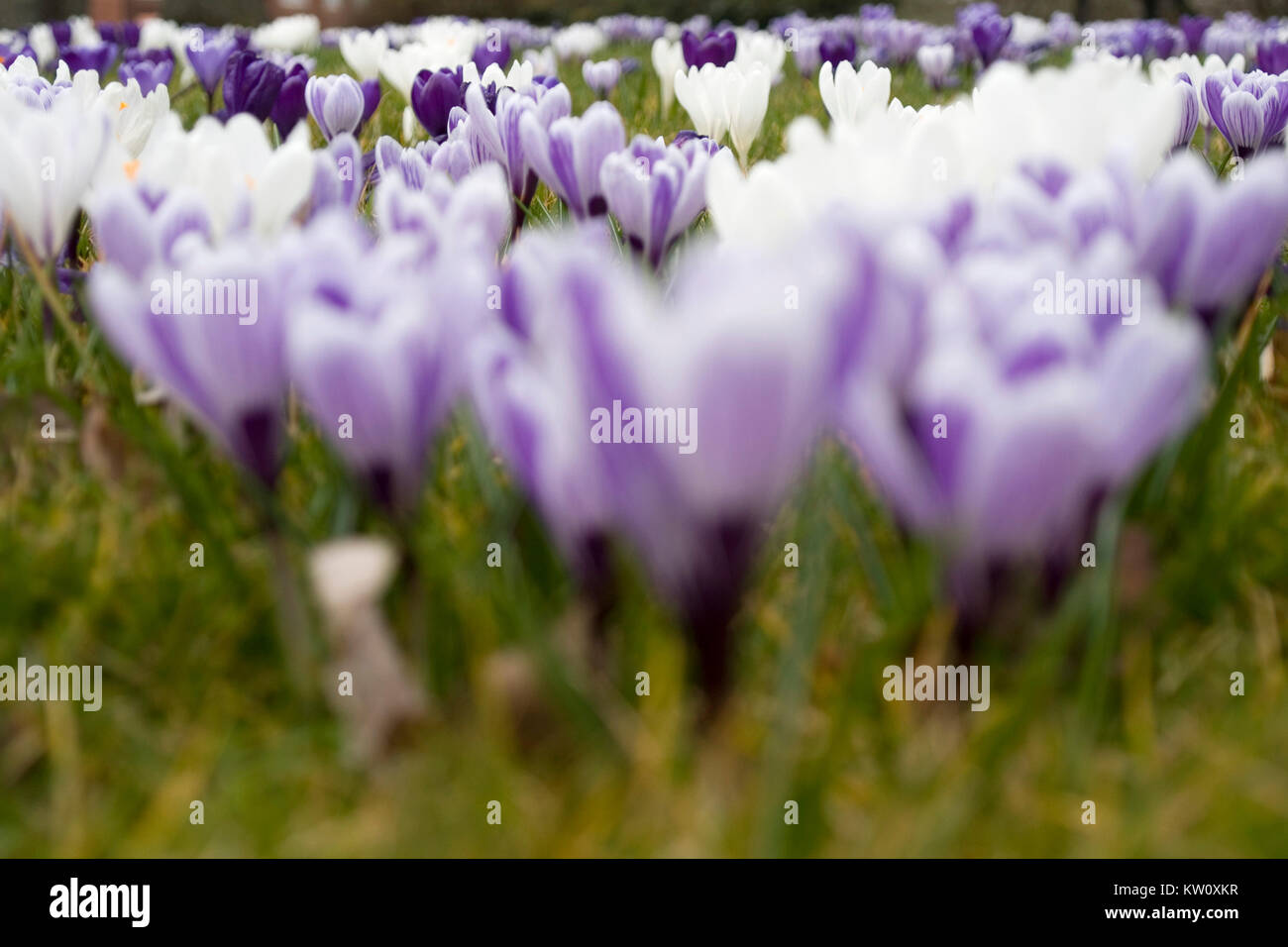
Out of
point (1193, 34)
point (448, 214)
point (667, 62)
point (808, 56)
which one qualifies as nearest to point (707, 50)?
point (667, 62)

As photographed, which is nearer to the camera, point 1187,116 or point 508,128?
point 508,128

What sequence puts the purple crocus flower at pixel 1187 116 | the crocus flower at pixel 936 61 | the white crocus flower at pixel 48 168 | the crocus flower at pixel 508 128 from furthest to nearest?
the crocus flower at pixel 936 61 < the purple crocus flower at pixel 1187 116 < the crocus flower at pixel 508 128 < the white crocus flower at pixel 48 168

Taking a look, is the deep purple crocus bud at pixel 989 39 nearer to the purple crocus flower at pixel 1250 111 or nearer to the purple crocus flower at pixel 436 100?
the purple crocus flower at pixel 1250 111

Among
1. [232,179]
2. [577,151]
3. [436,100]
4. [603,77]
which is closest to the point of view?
[232,179]

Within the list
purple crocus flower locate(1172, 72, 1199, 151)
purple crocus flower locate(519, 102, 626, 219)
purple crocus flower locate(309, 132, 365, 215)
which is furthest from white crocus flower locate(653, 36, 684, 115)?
purple crocus flower locate(309, 132, 365, 215)

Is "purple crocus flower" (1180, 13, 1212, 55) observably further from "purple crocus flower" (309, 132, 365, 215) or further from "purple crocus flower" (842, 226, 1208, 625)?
"purple crocus flower" (842, 226, 1208, 625)

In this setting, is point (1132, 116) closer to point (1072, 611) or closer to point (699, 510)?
point (1072, 611)

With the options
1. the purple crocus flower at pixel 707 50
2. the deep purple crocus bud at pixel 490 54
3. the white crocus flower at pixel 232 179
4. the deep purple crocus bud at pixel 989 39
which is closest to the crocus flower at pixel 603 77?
the deep purple crocus bud at pixel 490 54

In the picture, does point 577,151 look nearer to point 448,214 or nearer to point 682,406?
point 448,214
